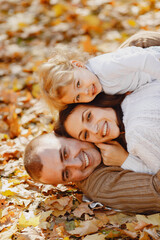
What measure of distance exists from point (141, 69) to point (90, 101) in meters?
0.52

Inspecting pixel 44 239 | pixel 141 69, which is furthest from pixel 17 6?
pixel 44 239

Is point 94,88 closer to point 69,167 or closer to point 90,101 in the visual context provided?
point 90,101

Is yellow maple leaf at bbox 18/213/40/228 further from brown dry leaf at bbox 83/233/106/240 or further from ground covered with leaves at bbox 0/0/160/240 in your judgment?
brown dry leaf at bbox 83/233/106/240

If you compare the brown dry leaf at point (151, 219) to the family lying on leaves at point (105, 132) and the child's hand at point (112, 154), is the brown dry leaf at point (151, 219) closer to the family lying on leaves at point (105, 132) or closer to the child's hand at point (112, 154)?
the family lying on leaves at point (105, 132)

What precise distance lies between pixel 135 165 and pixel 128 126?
39 cm

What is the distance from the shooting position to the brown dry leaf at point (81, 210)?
101 inches

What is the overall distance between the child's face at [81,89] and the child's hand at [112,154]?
1.41 feet

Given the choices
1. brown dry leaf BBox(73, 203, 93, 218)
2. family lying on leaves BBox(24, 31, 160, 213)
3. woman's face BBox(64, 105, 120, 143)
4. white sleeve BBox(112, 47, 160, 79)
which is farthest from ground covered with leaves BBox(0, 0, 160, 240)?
white sleeve BBox(112, 47, 160, 79)

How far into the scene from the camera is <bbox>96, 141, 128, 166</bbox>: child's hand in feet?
8.80

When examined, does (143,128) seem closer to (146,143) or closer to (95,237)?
(146,143)

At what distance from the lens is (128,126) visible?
2.44m

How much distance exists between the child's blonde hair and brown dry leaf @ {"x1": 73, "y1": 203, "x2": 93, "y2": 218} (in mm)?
906

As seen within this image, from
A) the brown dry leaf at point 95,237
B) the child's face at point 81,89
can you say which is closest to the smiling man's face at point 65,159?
the child's face at point 81,89

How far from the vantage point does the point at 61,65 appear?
293 cm
